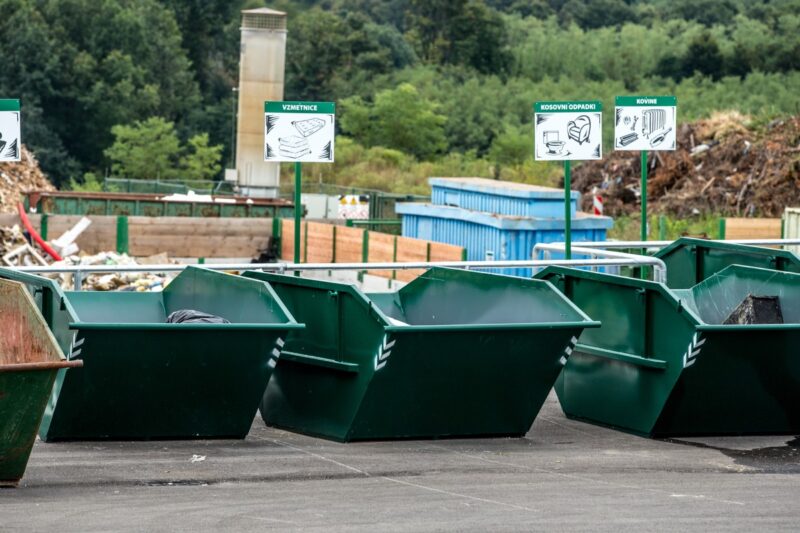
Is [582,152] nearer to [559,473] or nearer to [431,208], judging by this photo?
[559,473]

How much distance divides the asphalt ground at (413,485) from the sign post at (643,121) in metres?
4.01

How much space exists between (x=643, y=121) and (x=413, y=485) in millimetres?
6362

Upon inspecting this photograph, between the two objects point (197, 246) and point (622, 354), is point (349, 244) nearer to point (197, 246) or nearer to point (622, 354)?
point (197, 246)

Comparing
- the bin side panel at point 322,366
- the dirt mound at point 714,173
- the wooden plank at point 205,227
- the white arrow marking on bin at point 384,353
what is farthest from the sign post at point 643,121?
the dirt mound at point 714,173

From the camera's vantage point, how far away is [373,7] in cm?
10369

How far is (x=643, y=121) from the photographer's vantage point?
47.5 ft

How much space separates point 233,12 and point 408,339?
7815 cm

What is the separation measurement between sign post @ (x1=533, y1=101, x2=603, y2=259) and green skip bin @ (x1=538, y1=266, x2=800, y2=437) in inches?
75.2

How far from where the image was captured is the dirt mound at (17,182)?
4272 cm

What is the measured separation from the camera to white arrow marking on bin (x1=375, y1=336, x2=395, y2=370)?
10.2m

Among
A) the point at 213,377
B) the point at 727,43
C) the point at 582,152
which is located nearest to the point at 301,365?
the point at 213,377

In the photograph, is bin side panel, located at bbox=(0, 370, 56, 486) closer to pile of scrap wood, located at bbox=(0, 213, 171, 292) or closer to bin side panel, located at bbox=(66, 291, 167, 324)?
bin side panel, located at bbox=(66, 291, 167, 324)

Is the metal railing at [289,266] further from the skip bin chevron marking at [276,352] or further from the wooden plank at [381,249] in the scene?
the wooden plank at [381,249]

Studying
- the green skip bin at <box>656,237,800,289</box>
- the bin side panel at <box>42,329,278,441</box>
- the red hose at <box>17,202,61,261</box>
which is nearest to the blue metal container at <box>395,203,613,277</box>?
the red hose at <box>17,202,61,261</box>
